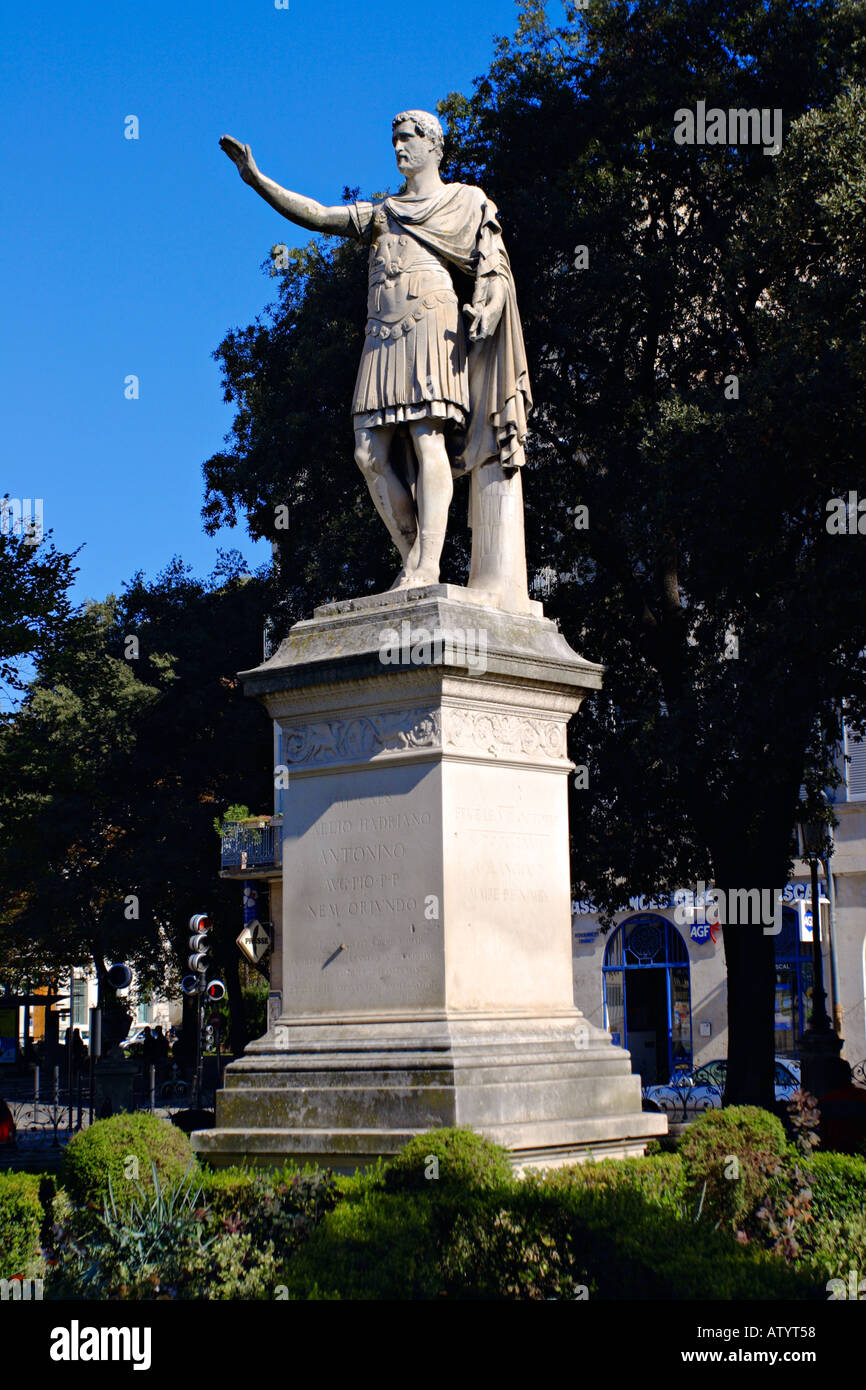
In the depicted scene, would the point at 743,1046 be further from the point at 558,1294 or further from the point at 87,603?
the point at 87,603

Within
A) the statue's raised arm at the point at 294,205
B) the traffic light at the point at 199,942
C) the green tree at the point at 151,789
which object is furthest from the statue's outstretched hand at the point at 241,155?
the green tree at the point at 151,789

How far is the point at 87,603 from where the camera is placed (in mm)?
60969

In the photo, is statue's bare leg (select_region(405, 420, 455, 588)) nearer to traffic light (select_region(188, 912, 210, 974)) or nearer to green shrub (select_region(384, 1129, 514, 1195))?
green shrub (select_region(384, 1129, 514, 1195))

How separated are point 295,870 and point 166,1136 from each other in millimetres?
1857

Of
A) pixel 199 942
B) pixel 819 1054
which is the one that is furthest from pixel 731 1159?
pixel 199 942

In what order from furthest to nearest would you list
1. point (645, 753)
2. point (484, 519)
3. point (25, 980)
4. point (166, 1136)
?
1. point (25, 980)
2. point (645, 753)
3. point (484, 519)
4. point (166, 1136)

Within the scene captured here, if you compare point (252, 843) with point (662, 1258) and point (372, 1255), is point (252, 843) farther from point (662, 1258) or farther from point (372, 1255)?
point (662, 1258)

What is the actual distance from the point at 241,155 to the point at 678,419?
1114 centimetres

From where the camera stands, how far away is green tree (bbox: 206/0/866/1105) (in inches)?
804

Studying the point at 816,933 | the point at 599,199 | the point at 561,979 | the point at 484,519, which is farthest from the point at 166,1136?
the point at 816,933

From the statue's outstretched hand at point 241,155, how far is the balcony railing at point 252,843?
32.4 metres

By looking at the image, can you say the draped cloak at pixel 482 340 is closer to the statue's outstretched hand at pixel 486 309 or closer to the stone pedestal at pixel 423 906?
the statue's outstretched hand at pixel 486 309

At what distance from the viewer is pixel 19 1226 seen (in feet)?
26.9

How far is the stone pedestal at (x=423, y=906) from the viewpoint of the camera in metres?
9.02
